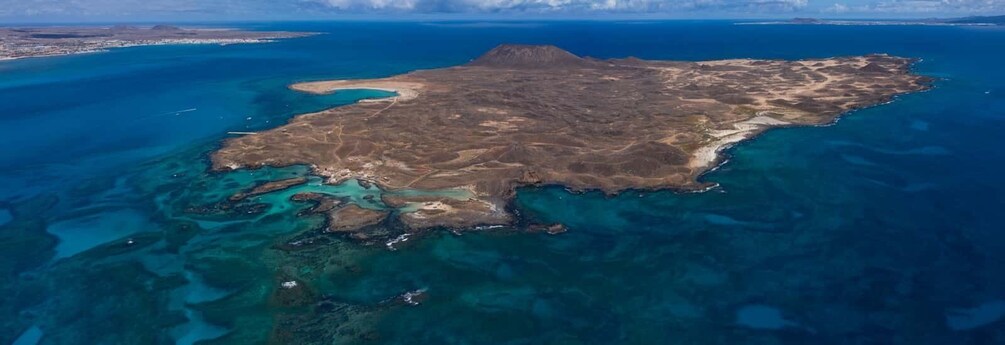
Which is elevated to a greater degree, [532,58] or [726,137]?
[532,58]

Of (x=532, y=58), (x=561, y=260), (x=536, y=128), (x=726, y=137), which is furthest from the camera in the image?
(x=532, y=58)

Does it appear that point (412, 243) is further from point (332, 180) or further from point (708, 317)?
point (708, 317)

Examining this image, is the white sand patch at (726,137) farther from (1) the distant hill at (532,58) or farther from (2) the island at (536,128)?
(1) the distant hill at (532,58)

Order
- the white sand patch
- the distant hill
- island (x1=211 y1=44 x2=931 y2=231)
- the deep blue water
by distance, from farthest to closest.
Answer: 1. the distant hill
2. the white sand patch
3. island (x1=211 y1=44 x2=931 y2=231)
4. the deep blue water

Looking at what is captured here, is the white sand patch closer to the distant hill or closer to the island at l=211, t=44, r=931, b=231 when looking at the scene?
the island at l=211, t=44, r=931, b=231

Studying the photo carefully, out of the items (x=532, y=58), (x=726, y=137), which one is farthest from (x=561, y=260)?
(x=532, y=58)

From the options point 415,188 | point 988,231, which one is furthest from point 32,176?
point 988,231

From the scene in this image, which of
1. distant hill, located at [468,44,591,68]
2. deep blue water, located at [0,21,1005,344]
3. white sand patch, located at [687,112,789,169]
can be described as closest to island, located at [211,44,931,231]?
white sand patch, located at [687,112,789,169]

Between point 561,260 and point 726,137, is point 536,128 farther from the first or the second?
point 561,260
